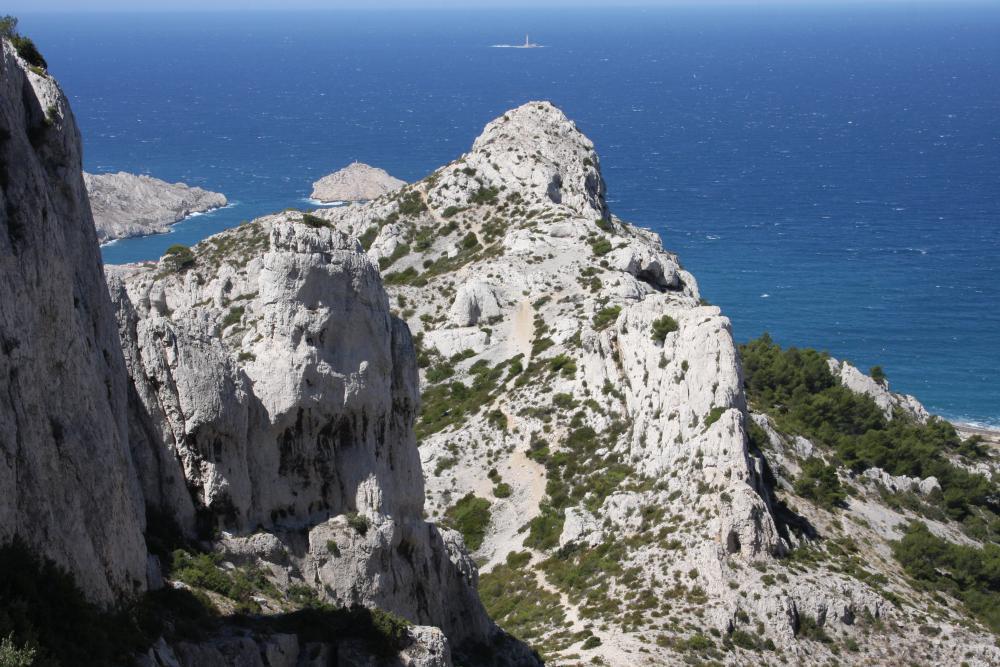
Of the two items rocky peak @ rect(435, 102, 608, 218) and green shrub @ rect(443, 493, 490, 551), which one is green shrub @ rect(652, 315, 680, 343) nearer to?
green shrub @ rect(443, 493, 490, 551)

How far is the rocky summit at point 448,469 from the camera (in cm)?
1975

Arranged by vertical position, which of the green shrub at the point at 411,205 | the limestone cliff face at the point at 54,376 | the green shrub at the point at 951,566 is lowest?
the green shrub at the point at 951,566

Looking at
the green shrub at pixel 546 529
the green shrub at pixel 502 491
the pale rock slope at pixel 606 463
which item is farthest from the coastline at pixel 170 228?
the green shrub at pixel 546 529

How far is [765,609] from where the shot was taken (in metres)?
42.5

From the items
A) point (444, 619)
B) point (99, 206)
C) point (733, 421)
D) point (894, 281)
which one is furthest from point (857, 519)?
point (99, 206)

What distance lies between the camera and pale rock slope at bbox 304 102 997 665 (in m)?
42.6

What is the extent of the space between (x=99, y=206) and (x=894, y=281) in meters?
128

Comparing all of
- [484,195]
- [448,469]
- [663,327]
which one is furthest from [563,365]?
[484,195]

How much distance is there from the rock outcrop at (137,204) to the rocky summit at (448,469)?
294 feet

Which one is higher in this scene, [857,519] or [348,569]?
[348,569]

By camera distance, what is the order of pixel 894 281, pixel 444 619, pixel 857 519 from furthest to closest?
pixel 894 281, pixel 857 519, pixel 444 619

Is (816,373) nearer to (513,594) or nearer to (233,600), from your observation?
(513,594)

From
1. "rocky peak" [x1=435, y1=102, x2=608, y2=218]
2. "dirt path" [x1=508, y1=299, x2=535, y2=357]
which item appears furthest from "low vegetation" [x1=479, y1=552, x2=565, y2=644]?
"rocky peak" [x1=435, y1=102, x2=608, y2=218]

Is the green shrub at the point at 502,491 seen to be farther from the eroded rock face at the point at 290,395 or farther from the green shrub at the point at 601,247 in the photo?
the green shrub at the point at 601,247
